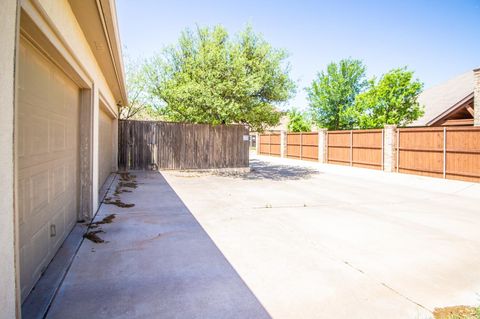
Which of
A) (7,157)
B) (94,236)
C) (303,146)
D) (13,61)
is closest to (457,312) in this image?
(7,157)

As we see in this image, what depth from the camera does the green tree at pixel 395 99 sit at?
18781 mm

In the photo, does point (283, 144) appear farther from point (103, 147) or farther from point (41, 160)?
point (41, 160)

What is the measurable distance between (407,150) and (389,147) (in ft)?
3.00

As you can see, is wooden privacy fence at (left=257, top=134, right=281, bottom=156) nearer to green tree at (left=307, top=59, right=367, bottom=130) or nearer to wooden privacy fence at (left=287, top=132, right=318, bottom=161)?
wooden privacy fence at (left=287, top=132, right=318, bottom=161)

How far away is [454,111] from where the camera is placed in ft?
54.7

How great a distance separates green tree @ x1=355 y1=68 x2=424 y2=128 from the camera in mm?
18781

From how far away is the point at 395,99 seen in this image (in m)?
19.0

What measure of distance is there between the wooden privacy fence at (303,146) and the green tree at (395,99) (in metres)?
4.12

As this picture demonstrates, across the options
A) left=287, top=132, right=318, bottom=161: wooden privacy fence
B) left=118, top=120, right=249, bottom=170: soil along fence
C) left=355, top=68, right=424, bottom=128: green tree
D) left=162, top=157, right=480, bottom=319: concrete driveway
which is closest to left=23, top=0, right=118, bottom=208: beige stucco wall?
left=162, top=157, right=480, bottom=319: concrete driveway

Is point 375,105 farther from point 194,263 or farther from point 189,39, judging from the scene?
point 194,263

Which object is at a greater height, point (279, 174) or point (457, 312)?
point (279, 174)

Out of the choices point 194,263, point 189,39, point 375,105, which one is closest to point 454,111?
point 375,105

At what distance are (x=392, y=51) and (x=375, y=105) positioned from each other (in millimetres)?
5191

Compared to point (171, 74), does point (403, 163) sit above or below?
below
